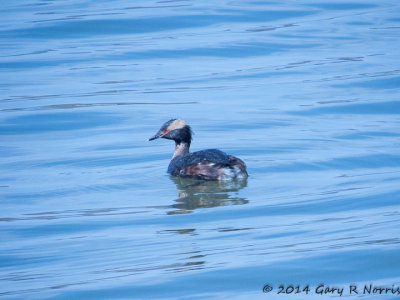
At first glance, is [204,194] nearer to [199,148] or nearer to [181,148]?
[181,148]

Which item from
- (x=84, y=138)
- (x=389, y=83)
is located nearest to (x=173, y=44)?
Result: (x=389, y=83)

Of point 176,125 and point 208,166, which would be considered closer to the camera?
point 208,166

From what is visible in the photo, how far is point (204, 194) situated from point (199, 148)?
263 cm

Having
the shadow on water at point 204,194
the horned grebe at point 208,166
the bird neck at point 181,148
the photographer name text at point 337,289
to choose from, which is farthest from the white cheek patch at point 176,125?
the photographer name text at point 337,289

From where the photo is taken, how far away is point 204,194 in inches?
372

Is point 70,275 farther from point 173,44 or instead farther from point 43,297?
point 173,44

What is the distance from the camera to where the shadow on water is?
8891mm

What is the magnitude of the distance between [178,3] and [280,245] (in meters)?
18.7

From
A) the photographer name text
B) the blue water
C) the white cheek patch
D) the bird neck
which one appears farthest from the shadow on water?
the photographer name text

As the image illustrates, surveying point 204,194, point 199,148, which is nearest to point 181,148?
point 199,148

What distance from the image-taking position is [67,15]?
2361cm

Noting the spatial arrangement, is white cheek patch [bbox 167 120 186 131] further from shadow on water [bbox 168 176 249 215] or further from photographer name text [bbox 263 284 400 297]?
photographer name text [bbox 263 284 400 297]

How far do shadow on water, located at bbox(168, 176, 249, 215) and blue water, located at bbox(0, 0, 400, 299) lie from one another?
0.12 ft

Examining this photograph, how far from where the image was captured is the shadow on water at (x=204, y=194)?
8.89 m
